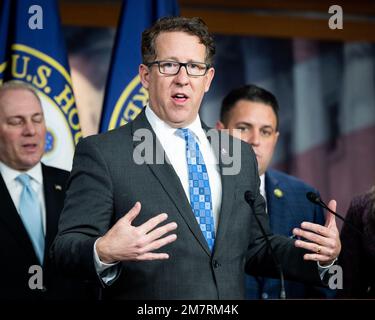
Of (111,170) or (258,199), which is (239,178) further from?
(111,170)

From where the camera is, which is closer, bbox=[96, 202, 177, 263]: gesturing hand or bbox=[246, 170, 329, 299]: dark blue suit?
bbox=[96, 202, 177, 263]: gesturing hand

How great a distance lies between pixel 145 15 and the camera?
4.18 meters

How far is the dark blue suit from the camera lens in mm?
3783

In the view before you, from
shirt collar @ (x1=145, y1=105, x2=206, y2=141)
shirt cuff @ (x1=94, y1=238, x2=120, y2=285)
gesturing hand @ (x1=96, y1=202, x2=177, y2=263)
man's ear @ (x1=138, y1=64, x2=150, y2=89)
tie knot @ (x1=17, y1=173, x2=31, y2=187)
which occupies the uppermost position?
man's ear @ (x1=138, y1=64, x2=150, y2=89)

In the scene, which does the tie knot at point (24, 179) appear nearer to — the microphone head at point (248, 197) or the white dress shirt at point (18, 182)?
the white dress shirt at point (18, 182)

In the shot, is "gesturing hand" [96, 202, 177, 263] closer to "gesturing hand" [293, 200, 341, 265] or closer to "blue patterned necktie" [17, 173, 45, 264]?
"gesturing hand" [293, 200, 341, 265]

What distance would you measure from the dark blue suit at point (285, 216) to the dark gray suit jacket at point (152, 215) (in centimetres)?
108

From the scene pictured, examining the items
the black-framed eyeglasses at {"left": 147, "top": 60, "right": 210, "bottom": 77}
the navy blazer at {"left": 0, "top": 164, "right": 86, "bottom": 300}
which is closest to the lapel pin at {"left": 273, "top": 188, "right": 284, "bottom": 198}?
the navy blazer at {"left": 0, "top": 164, "right": 86, "bottom": 300}

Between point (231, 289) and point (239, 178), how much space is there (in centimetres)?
37

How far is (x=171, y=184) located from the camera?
266cm

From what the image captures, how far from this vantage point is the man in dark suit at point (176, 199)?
2.57 meters

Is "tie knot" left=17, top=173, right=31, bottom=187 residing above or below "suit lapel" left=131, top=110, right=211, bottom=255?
above

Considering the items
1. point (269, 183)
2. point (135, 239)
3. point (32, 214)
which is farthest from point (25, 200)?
point (135, 239)

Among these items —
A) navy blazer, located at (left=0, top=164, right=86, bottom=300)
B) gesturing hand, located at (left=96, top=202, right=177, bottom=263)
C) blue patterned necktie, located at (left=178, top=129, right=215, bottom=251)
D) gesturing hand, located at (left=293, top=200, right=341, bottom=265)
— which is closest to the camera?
gesturing hand, located at (left=96, top=202, right=177, bottom=263)
